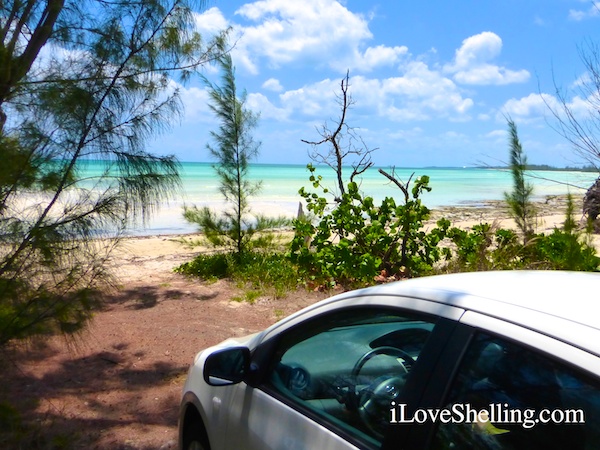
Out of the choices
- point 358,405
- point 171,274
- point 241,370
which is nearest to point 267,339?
point 241,370

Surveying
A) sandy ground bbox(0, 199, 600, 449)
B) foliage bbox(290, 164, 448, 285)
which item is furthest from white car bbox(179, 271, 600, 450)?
foliage bbox(290, 164, 448, 285)

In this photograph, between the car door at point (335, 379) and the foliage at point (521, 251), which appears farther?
the foliage at point (521, 251)

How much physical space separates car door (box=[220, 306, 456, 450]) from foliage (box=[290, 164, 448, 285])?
537 cm

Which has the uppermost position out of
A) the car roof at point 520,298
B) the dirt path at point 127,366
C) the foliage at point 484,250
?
the car roof at point 520,298

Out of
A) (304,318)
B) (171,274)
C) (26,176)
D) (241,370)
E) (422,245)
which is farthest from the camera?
Result: (171,274)

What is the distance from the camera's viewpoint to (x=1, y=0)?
354 cm

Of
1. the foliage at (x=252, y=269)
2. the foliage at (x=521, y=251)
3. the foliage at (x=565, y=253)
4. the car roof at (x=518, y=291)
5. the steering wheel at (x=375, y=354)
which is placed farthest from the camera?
the foliage at (x=252, y=269)

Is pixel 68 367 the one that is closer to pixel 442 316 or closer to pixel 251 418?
pixel 251 418

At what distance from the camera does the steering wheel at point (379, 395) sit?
6.34 feet

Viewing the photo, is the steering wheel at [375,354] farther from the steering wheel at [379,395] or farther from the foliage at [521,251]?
the foliage at [521,251]

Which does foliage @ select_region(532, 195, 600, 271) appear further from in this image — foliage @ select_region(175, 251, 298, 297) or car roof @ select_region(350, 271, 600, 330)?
car roof @ select_region(350, 271, 600, 330)

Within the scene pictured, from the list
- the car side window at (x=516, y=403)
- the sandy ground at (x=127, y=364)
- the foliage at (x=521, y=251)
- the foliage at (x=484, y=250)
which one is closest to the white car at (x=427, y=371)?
the car side window at (x=516, y=403)

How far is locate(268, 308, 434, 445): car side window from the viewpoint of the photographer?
2.02 meters

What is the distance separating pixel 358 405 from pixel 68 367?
3899 millimetres
